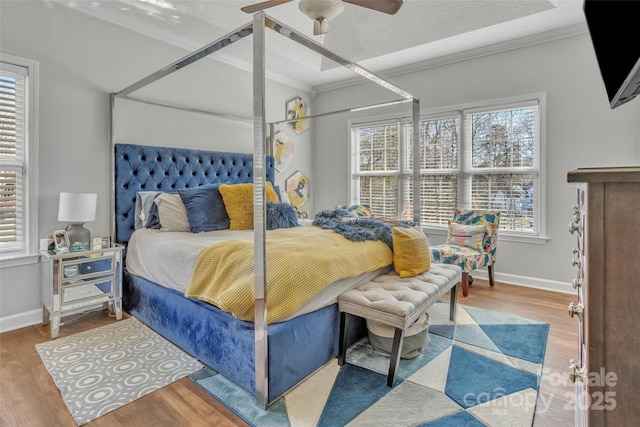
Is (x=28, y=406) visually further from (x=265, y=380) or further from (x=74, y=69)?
(x=74, y=69)

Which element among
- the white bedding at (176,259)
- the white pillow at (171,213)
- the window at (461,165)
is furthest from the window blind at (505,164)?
the white pillow at (171,213)

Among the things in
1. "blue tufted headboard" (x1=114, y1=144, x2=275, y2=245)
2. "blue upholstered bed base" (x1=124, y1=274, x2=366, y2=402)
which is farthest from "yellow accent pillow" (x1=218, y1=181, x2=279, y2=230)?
"blue upholstered bed base" (x1=124, y1=274, x2=366, y2=402)

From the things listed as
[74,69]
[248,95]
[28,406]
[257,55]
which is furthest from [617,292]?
Result: [248,95]

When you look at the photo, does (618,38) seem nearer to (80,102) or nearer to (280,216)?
(280,216)

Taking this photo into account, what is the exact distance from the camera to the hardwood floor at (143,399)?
1554mm

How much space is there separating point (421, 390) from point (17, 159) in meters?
3.21

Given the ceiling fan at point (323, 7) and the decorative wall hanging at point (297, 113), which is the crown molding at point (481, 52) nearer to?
the decorative wall hanging at point (297, 113)

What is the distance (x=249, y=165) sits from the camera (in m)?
4.20

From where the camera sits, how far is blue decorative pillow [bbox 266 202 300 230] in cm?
306

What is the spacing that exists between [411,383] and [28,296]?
9.44 feet

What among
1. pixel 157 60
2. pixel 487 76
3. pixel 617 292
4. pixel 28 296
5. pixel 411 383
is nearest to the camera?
pixel 617 292

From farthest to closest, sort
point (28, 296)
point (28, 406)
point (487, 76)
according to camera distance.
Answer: point (487, 76), point (28, 296), point (28, 406)

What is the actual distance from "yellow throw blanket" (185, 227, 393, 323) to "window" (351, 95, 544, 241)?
2.19 m

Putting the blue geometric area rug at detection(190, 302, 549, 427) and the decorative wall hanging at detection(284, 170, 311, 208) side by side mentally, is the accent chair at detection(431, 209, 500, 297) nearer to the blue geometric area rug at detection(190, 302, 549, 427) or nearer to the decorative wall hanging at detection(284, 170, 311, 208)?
the blue geometric area rug at detection(190, 302, 549, 427)
